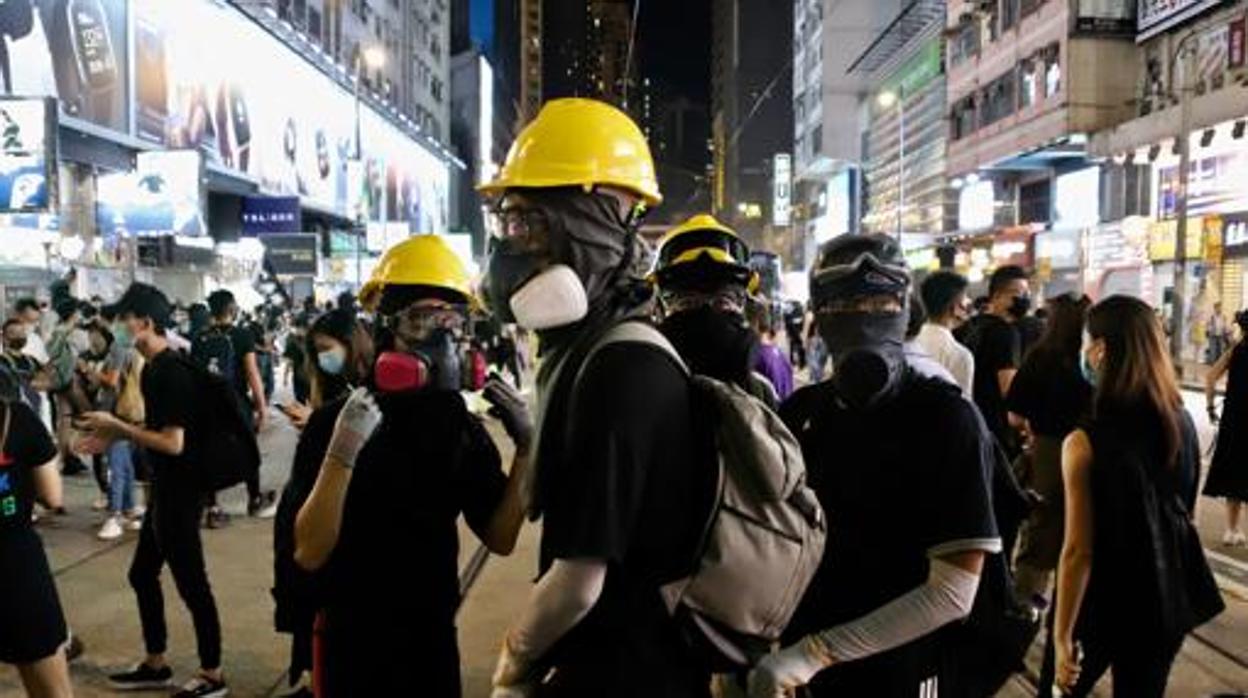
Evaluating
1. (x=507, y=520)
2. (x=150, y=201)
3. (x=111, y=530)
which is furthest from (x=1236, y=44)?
(x=507, y=520)

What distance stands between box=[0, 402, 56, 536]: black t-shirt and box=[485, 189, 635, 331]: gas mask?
2774 mm

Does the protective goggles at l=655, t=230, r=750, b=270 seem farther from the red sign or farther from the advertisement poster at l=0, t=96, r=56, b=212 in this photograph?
the red sign

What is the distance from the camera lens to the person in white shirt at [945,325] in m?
6.46

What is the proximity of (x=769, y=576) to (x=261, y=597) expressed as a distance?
20.5 ft

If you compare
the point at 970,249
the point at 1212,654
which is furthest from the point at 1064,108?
the point at 1212,654

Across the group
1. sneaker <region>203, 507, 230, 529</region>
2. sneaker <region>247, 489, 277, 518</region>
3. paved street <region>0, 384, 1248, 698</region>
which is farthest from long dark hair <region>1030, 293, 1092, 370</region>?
sneaker <region>203, 507, 230, 529</region>

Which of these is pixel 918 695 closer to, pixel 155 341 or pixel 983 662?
pixel 983 662

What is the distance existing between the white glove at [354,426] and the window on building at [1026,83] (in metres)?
38.2

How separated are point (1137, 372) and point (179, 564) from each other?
14.3 feet

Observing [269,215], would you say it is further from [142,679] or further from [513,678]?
[513,678]

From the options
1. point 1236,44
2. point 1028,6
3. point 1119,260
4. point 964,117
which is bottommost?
point 1119,260

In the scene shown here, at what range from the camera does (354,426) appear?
2.97m

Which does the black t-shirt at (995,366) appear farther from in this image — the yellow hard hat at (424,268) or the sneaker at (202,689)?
the sneaker at (202,689)

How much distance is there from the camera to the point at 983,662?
8.70ft
